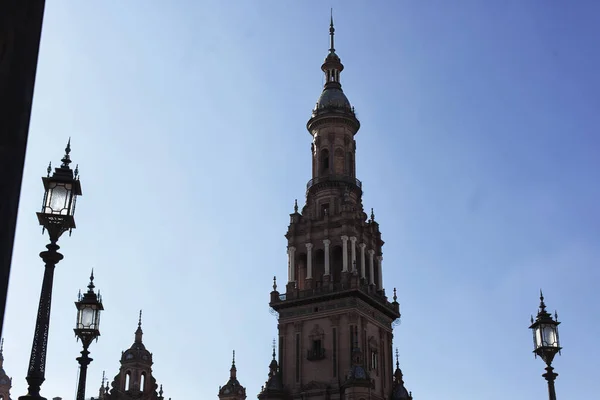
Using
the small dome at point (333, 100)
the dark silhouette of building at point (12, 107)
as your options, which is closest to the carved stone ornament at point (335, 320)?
the small dome at point (333, 100)

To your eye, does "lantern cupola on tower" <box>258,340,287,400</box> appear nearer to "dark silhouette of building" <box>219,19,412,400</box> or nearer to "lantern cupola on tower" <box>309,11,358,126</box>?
"dark silhouette of building" <box>219,19,412,400</box>

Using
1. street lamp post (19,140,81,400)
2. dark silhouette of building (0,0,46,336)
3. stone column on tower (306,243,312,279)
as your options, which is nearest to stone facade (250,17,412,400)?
stone column on tower (306,243,312,279)

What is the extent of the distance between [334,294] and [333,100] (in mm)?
19267

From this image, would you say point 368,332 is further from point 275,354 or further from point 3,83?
point 3,83

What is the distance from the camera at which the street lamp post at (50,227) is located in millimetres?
16406

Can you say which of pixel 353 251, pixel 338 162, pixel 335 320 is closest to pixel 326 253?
pixel 353 251

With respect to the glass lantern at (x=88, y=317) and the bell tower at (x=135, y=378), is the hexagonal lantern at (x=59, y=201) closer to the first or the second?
the glass lantern at (x=88, y=317)

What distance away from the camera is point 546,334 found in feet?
76.8

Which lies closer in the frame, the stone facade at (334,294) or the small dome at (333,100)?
the stone facade at (334,294)

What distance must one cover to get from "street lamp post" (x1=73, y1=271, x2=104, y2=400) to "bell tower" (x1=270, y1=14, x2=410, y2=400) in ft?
125

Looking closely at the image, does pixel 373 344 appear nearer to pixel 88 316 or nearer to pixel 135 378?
pixel 135 378

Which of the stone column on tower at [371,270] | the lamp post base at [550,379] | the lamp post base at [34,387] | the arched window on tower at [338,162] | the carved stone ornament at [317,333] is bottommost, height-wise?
the lamp post base at [34,387]

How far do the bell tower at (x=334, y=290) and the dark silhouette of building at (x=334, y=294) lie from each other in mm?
79

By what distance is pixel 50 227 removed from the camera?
652 inches
